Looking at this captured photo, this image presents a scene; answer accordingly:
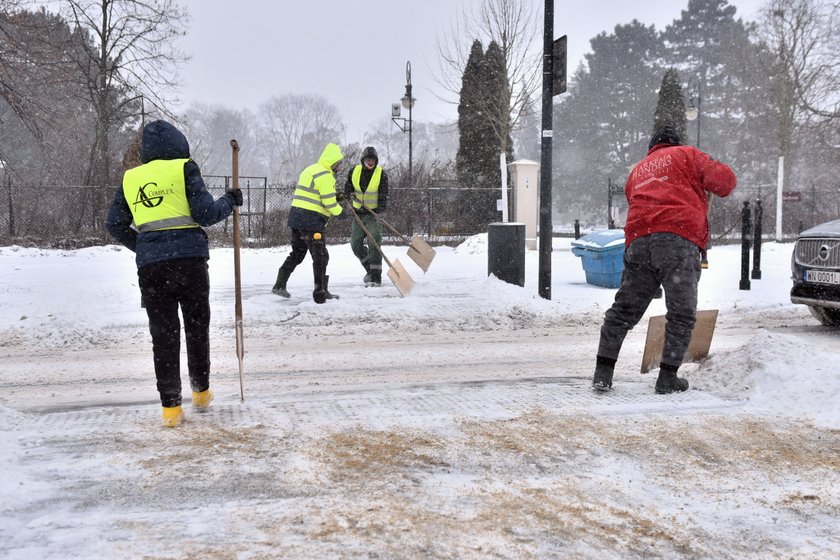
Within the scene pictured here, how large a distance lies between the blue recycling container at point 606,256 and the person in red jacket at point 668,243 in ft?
17.5

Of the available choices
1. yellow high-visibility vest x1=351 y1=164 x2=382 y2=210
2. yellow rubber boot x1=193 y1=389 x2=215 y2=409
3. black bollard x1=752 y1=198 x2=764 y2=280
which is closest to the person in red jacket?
yellow rubber boot x1=193 y1=389 x2=215 y2=409

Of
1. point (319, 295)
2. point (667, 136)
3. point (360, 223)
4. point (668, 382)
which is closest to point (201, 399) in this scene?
point (668, 382)

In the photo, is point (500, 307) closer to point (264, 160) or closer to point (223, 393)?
point (223, 393)

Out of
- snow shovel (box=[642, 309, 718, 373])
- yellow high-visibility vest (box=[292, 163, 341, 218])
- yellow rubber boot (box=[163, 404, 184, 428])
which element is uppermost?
yellow high-visibility vest (box=[292, 163, 341, 218])

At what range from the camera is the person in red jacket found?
4.21m

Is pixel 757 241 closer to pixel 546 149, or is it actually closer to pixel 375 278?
pixel 546 149

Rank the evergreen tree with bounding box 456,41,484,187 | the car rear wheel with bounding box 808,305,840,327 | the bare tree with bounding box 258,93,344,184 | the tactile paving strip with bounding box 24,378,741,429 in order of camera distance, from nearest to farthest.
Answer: the tactile paving strip with bounding box 24,378,741,429 → the car rear wheel with bounding box 808,305,840,327 → the evergreen tree with bounding box 456,41,484,187 → the bare tree with bounding box 258,93,344,184

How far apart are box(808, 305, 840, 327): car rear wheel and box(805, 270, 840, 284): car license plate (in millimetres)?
432

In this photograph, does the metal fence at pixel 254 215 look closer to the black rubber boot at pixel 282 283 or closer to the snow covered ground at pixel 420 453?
the black rubber boot at pixel 282 283

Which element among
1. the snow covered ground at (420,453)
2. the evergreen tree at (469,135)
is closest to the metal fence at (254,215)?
the evergreen tree at (469,135)

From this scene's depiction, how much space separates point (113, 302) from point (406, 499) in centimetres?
673

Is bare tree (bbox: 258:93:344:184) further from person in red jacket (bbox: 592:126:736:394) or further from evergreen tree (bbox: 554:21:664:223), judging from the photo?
person in red jacket (bbox: 592:126:736:394)

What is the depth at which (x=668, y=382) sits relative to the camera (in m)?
4.34

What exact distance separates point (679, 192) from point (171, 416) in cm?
328
